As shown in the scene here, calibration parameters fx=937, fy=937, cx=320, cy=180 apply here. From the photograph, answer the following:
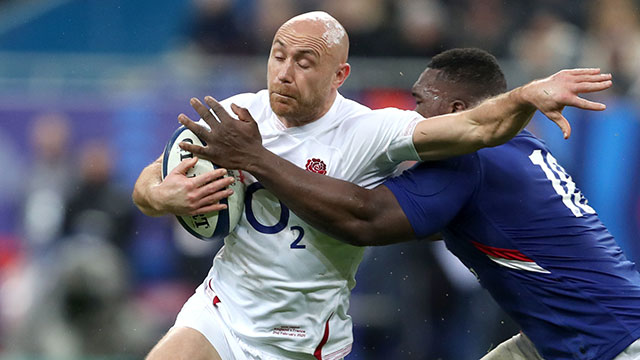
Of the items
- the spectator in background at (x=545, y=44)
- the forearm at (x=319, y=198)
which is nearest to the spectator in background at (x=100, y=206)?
the spectator in background at (x=545, y=44)

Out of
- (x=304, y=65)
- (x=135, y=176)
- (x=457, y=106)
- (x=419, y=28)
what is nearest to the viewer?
(x=304, y=65)

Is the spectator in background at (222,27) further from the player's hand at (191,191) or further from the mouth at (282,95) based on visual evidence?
the player's hand at (191,191)

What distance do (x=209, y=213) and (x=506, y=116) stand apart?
1405mm

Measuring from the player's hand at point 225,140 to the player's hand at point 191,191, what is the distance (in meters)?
0.07

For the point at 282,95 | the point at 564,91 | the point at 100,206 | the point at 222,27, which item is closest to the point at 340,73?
the point at 282,95

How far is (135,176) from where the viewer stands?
29.5 ft

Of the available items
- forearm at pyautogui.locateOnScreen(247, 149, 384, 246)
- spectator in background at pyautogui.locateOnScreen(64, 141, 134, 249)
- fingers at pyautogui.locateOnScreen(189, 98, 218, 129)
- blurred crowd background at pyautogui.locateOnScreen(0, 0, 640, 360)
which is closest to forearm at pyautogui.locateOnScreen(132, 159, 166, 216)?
fingers at pyautogui.locateOnScreen(189, 98, 218, 129)

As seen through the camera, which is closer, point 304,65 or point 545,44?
point 304,65

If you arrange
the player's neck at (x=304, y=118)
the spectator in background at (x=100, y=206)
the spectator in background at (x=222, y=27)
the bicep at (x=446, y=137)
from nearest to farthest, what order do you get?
the bicep at (x=446, y=137), the player's neck at (x=304, y=118), the spectator in background at (x=100, y=206), the spectator in background at (x=222, y=27)

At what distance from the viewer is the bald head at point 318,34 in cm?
436

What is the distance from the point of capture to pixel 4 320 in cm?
917

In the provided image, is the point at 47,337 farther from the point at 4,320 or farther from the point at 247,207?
the point at 247,207

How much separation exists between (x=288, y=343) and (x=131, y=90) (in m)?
5.37

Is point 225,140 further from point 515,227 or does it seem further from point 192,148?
point 515,227
